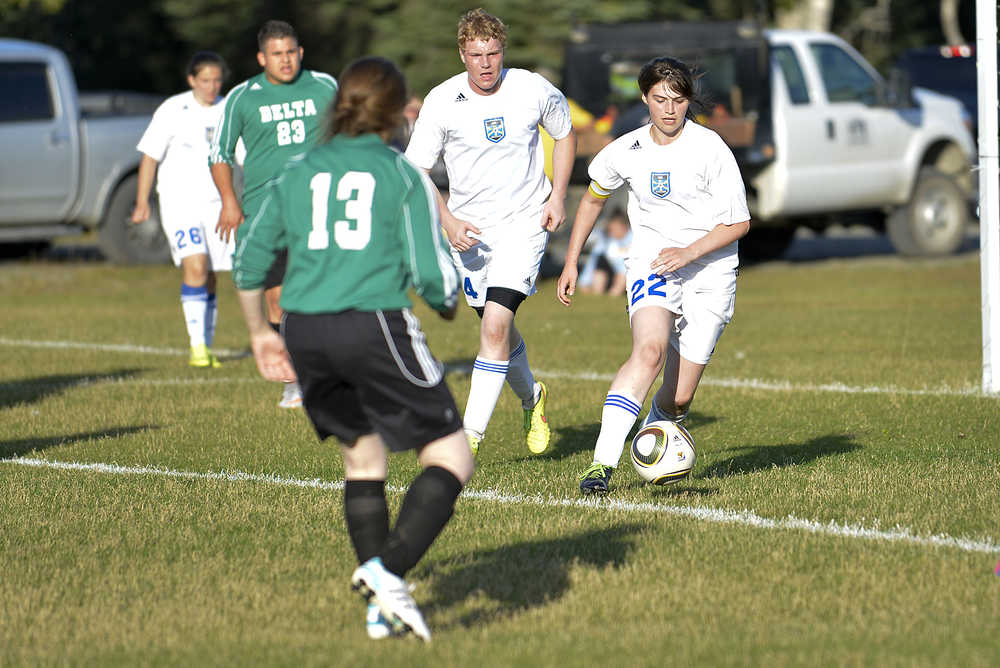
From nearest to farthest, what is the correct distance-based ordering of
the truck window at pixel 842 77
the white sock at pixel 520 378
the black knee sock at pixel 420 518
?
1. the black knee sock at pixel 420 518
2. the white sock at pixel 520 378
3. the truck window at pixel 842 77

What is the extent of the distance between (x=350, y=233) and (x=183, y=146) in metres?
7.52

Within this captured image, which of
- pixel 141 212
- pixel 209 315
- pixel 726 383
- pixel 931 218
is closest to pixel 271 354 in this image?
pixel 726 383

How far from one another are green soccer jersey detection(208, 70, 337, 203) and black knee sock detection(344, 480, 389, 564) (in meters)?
4.37

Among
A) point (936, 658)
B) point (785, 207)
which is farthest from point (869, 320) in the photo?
point (936, 658)

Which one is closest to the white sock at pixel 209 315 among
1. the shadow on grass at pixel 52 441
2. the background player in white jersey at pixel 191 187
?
the background player in white jersey at pixel 191 187

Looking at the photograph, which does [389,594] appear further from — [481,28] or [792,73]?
[792,73]

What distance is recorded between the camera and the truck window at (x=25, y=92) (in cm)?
1838

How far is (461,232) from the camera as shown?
306 inches

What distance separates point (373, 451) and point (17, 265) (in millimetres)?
17493

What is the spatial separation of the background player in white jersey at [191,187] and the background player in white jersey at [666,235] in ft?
17.1

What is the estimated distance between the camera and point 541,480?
733 cm

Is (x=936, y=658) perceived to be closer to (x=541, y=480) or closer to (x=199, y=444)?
(x=541, y=480)

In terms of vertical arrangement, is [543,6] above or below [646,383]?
below

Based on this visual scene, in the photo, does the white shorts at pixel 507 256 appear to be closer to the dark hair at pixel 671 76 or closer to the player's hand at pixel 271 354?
the dark hair at pixel 671 76
